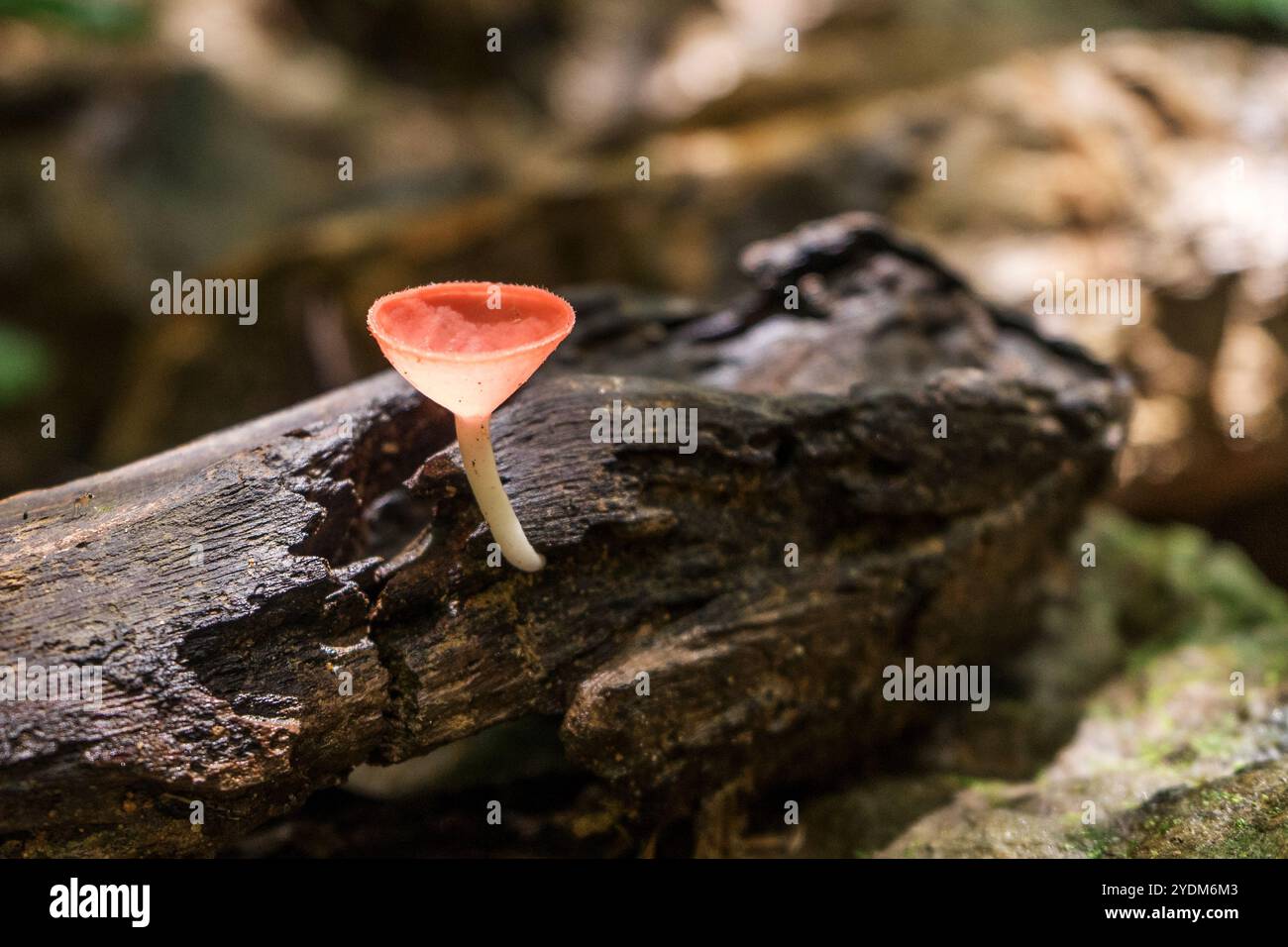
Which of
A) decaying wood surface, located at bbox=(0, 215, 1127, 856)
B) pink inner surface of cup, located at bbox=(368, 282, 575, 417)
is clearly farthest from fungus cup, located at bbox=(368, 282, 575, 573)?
decaying wood surface, located at bbox=(0, 215, 1127, 856)

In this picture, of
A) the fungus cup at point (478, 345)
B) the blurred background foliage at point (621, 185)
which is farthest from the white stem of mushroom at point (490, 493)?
the blurred background foliage at point (621, 185)

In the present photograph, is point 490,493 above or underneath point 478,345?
underneath

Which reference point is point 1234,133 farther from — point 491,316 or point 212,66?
point 212,66

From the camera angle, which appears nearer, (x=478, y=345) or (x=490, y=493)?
(x=478, y=345)

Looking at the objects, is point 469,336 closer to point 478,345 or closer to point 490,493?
point 478,345

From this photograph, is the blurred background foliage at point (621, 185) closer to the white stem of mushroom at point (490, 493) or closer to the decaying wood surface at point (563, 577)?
the decaying wood surface at point (563, 577)

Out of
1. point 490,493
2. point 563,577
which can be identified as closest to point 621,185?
point 563,577
